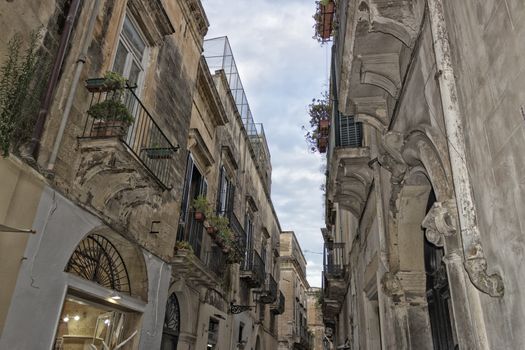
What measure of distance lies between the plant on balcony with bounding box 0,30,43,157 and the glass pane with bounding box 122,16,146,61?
2692 millimetres

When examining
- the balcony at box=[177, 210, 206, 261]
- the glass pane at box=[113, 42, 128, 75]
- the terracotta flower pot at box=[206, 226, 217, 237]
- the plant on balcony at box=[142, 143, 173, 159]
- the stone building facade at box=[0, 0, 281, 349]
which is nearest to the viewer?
the stone building facade at box=[0, 0, 281, 349]

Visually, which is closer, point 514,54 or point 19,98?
point 514,54

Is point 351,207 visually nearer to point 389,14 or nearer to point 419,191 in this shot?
point 419,191

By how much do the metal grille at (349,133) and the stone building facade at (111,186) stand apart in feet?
11.1

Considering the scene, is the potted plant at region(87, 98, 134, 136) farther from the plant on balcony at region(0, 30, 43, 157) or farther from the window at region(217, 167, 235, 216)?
the window at region(217, 167, 235, 216)

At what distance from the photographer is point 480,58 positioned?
2617 millimetres

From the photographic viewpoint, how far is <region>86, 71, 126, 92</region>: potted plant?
5777 millimetres

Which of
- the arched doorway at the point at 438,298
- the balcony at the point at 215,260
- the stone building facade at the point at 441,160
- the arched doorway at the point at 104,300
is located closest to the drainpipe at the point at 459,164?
the stone building facade at the point at 441,160

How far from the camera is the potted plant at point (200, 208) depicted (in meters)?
9.75

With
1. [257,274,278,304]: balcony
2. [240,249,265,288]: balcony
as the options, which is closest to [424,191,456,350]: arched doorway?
[240,249,265,288]: balcony

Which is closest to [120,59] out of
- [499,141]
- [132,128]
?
[132,128]

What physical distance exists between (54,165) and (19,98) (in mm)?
1015

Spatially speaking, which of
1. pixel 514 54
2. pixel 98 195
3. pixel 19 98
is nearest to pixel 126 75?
pixel 98 195

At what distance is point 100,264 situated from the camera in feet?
21.2
